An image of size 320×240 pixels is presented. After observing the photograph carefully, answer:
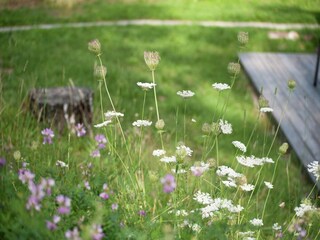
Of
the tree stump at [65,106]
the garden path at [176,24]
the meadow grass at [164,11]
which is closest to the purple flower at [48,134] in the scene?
the tree stump at [65,106]

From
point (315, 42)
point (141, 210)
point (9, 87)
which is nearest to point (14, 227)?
point (141, 210)

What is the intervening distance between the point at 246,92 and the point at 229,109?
53 centimetres

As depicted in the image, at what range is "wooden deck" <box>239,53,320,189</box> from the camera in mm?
5035

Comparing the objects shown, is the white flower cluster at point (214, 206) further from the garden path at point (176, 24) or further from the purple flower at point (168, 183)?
the garden path at point (176, 24)

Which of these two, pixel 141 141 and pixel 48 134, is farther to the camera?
pixel 141 141

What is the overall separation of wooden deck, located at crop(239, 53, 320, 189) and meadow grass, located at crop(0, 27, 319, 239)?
15 cm

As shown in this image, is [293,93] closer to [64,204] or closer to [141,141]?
[141,141]

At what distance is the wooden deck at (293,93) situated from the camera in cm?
504

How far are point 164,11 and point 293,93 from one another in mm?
4098

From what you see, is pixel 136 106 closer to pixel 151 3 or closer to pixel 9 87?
pixel 9 87

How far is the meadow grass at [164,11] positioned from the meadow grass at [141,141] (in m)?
0.86

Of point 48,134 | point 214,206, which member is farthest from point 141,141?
point 214,206

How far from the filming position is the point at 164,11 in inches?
383

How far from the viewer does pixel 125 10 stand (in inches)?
384
